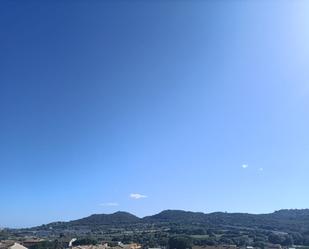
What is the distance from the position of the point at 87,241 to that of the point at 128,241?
36.9 feet

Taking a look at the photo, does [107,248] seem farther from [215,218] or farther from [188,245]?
[215,218]

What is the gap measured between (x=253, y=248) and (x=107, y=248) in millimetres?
24685

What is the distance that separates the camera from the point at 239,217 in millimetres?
190000

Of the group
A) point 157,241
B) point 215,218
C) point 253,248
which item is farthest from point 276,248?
point 215,218

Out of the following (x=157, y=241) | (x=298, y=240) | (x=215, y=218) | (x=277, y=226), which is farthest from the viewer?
(x=215, y=218)

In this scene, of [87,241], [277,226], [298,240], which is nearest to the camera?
[87,241]

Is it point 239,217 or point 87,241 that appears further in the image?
point 239,217

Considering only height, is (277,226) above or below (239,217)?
below

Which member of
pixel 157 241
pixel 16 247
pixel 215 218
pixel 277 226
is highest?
pixel 215 218

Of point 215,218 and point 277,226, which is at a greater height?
point 215,218

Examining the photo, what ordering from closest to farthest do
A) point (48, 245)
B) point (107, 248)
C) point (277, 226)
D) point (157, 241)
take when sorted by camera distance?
point (107, 248) → point (48, 245) → point (157, 241) → point (277, 226)

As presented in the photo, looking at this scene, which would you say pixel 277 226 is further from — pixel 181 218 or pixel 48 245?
pixel 48 245

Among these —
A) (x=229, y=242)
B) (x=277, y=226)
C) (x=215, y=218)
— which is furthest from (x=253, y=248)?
(x=215, y=218)

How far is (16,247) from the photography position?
5956 cm
